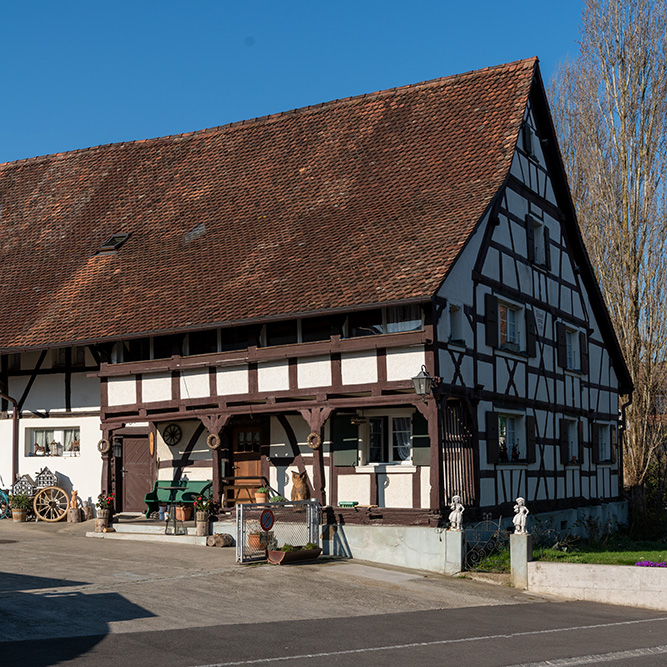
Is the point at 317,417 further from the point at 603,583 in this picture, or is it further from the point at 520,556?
the point at 603,583

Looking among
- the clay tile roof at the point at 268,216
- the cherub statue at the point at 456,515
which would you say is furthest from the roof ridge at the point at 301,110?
the cherub statue at the point at 456,515

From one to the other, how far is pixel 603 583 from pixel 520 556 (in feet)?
4.50

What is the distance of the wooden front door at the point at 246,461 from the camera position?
2089 centimetres

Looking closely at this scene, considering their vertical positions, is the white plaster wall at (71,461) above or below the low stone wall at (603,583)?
above

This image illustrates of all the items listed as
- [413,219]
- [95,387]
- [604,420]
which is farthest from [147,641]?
[604,420]

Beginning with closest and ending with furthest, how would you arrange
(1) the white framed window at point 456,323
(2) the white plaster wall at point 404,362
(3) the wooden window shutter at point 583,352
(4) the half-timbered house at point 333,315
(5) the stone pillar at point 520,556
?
(5) the stone pillar at point 520,556 → (2) the white plaster wall at point 404,362 → (4) the half-timbered house at point 333,315 → (1) the white framed window at point 456,323 → (3) the wooden window shutter at point 583,352

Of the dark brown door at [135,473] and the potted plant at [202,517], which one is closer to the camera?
the potted plant at [202,517]

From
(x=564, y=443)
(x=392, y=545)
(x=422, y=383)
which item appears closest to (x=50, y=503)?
(x=392, y=545)

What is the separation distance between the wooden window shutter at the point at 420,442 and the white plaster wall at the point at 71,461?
302 inches

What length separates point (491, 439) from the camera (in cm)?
1984

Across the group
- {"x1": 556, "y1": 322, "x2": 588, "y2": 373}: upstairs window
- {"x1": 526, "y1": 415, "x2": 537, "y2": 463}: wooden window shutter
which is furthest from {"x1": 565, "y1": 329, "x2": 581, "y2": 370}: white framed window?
{"x1": 526, "y1": 415, "x2": 537, "y2": 463}: wooden window shutter

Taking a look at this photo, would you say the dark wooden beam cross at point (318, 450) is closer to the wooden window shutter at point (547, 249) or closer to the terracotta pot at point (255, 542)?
the terracotta pot at point (255, 542)

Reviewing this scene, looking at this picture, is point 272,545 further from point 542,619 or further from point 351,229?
point 351,229

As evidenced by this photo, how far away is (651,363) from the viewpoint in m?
28.8
